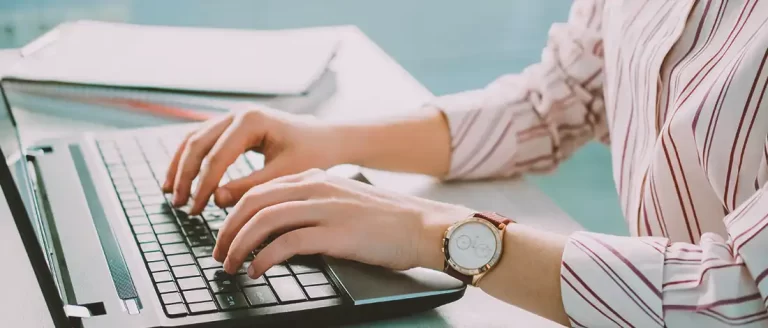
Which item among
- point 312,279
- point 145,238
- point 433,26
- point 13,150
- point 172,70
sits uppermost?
point 433,26

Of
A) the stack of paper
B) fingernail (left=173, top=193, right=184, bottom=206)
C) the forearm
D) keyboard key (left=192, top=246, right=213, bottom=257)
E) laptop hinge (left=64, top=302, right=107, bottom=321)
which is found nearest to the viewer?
laptop hinge (left=64, top=302, right=107, bottom=321)

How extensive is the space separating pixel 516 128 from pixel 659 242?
1.21 ft

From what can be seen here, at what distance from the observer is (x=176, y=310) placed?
554mm

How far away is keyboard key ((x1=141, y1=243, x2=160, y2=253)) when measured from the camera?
653 millimetres

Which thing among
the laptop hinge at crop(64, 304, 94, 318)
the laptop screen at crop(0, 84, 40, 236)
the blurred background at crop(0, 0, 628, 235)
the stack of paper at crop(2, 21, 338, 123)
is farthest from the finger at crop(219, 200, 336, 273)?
the blurred background at crop(0, 0, 628, 235)

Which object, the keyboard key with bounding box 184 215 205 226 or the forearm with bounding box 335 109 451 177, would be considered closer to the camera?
the keyboard key with bounding box 184 215 205 226

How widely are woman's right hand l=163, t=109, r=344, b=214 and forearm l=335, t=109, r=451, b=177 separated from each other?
2 centimetres

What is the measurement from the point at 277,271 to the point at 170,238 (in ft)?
0.38

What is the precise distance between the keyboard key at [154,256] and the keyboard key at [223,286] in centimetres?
6

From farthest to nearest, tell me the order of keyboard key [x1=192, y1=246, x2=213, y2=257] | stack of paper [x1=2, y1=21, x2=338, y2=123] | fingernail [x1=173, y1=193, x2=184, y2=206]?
stack of paper [x1=2, y1=21, x2=338, y2=123] < fingernail [x1=173, y1=193, x2=184, y2=206] < keyboard key [x1=192, y1=246, x2=213, y2=257]

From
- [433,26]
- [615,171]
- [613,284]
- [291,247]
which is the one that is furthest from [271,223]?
[433,26]

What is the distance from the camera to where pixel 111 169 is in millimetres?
829

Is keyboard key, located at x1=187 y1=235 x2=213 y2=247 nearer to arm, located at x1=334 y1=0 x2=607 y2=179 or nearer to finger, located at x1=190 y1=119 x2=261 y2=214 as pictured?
finger, located at x1=190 y1=119 x2=261 y2=214

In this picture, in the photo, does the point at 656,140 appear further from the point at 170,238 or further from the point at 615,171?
the point at 170,238
